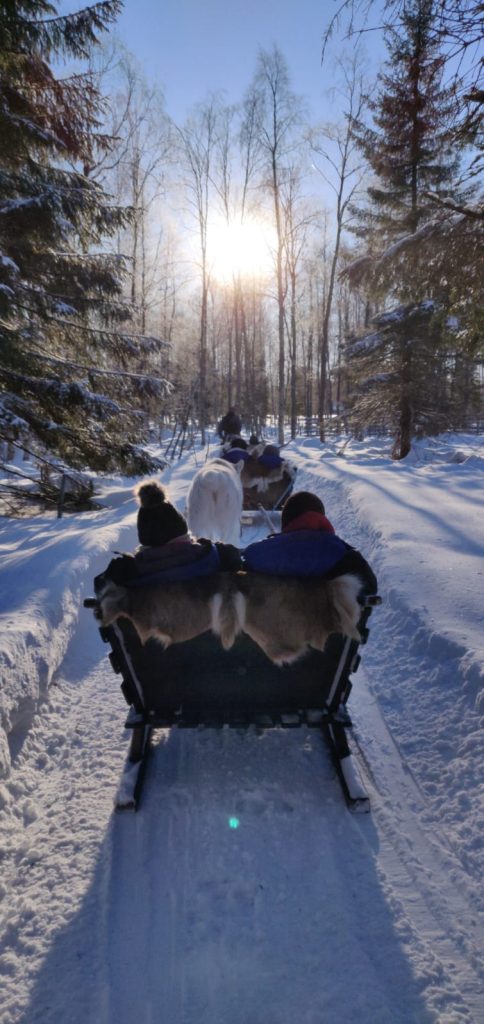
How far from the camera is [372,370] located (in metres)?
15.1

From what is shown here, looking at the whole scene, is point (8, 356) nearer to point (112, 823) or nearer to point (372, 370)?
point (112, 823)

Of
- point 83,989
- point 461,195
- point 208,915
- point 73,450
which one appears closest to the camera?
point 83,989

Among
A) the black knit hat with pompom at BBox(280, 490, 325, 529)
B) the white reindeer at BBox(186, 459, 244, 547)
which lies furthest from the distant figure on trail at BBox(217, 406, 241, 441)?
the black knit hat with pompom at BBox(280, 490, 325, 529)

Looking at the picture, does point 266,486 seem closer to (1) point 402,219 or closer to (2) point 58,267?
(2) point 58,267

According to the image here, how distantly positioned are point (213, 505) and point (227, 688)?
3.30 m

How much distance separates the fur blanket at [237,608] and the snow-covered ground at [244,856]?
3.02 ft

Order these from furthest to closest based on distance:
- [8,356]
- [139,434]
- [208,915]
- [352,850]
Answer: [139,434], [8,356], [352,850], [208,915]

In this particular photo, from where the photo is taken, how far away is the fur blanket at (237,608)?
225 cm

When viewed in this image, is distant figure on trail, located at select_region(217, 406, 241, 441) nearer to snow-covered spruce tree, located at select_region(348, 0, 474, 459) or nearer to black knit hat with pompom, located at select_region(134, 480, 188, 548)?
snow-covered spruce tree, located at select_region(348, 0, 474, 459)

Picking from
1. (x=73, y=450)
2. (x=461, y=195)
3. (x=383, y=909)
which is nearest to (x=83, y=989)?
(x=383, y=909)

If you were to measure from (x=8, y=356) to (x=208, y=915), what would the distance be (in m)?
5.17

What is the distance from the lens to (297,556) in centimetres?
230

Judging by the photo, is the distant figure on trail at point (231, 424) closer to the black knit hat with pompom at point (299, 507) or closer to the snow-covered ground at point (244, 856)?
the snow-covered ground at point (244, 856)

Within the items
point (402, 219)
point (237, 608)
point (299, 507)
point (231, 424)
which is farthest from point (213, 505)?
point (402, 219)
